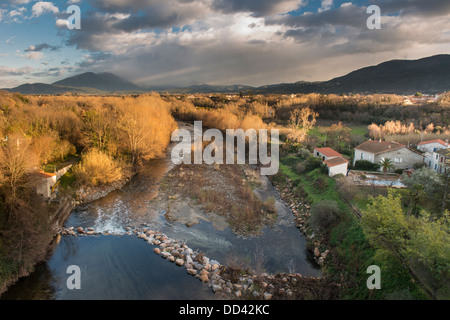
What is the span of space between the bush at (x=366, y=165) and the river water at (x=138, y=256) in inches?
485

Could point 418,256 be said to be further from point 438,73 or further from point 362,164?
point 438,73

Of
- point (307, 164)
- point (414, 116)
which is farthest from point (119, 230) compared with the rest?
point (414, 116)

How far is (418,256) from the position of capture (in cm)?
976

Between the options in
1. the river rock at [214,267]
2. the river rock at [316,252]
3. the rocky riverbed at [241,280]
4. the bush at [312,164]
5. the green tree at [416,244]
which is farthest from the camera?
the bush at [312,164]

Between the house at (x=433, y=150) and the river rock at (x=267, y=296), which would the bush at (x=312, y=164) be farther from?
the river rock at (x=267, y=296)

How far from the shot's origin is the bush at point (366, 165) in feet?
95.4

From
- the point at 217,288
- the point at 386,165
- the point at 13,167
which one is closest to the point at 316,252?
the point at 217,288

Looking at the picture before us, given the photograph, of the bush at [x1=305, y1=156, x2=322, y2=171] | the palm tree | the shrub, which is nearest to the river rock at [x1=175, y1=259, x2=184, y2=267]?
the bush at [x1=305, y1=156, x2=322, y2=171]

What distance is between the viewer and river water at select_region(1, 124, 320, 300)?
12.5 metres

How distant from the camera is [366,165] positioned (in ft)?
97.3

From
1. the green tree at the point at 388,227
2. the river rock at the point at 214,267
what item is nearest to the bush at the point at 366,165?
the green tree at the point at 388,227

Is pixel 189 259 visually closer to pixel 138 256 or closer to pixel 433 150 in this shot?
pixel 138 256

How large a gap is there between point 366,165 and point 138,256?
25.9m
